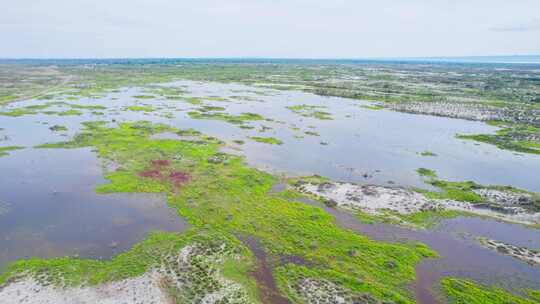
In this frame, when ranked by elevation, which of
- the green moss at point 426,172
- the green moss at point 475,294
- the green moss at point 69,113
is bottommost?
the green moss at point 475,294

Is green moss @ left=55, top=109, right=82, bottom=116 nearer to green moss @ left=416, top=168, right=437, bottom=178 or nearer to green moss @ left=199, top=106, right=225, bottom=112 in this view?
green moss @ left=199, top=106, right=225, bottom=112

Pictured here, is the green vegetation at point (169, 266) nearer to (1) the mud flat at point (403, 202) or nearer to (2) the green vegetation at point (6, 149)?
(1) the mud flat at point (403, 202)

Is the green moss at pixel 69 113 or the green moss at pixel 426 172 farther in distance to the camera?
the green moss at pixel 69 113

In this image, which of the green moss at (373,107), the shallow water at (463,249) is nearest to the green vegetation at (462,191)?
the shallow water at (463,249)

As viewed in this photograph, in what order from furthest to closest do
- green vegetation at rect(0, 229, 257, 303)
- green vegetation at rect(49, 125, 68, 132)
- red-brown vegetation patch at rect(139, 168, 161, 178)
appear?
1. green vegetation at rect(49, 125, 68, 132)
2. red-brown vegetation patch at rect(139, 168, 161, 178)
3. green vegetation at rect(0, 229, 257, 303)

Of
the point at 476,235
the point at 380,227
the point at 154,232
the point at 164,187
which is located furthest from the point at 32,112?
the point at 476,235

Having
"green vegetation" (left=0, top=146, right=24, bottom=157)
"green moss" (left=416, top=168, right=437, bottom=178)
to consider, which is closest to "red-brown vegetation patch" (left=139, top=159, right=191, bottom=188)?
"green vegetation" (left=0, top=146, right=24, bottom=157)
